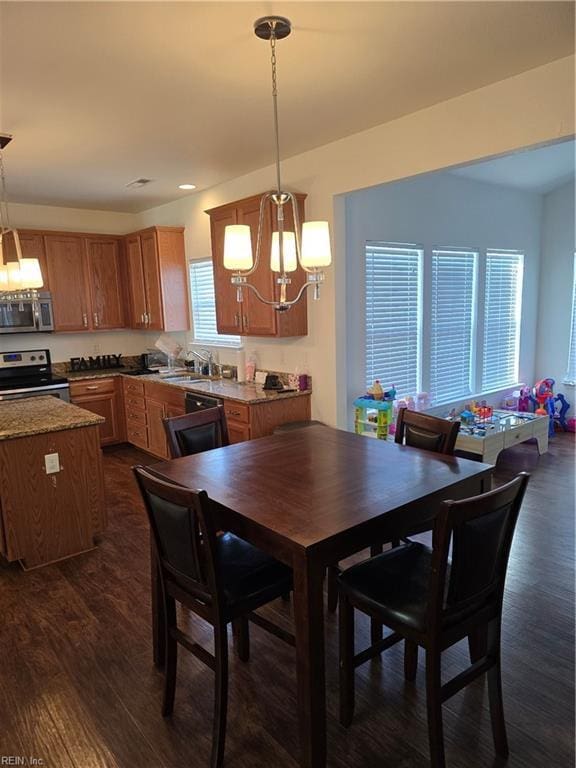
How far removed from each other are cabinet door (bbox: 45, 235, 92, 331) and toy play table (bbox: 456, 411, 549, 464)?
4263mm

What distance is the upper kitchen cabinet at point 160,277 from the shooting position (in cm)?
536

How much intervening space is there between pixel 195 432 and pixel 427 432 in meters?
1.25

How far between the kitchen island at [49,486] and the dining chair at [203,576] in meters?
1.44

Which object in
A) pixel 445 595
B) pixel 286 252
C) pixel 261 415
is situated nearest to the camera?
pixel 445 595

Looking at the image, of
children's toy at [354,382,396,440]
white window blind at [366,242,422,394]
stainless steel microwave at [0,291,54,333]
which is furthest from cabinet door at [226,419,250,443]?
stainless steel microwave at [0,291,54,333]

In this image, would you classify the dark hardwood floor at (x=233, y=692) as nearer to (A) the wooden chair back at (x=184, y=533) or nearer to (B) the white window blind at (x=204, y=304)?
(A) the wooden chair back at (x=184, y=533)

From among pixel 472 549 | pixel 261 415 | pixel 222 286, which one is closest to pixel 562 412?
pixel 261 415

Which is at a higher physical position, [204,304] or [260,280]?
[260,280]

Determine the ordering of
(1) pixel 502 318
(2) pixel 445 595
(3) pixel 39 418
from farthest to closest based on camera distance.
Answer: (1) pixel 502 318
(3) pixel 39 418
(2) pixel 445 595

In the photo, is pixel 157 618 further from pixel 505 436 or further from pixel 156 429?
pixel 505 436

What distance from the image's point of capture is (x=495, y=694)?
1.73m

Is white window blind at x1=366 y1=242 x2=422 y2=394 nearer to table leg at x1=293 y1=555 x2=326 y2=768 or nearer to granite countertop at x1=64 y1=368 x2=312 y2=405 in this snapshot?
granite countertop at x1=64 y1=368 x2=312 y2=405

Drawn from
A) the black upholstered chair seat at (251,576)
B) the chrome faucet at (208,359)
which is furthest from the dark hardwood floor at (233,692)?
the chrome faucet at (208,359)

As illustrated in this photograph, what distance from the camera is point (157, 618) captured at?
2182mm
